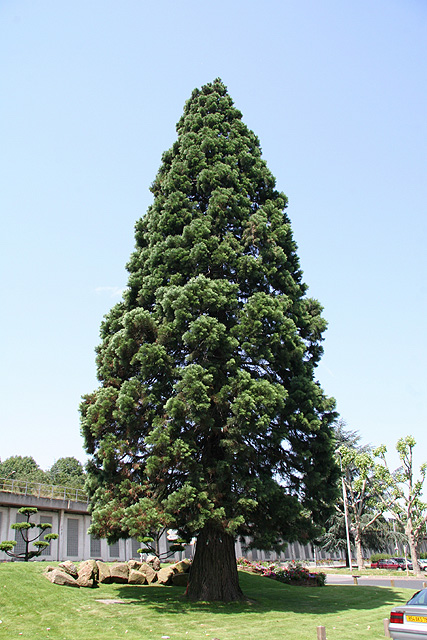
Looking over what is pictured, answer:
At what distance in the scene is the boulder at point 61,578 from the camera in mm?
14453

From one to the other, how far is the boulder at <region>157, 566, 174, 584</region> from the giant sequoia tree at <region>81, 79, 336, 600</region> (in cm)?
433

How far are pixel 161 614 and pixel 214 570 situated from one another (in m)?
2.54

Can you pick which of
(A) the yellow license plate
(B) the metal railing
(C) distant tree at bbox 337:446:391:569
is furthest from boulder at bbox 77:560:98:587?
(C) distant tree at bbox 337:446:391:569

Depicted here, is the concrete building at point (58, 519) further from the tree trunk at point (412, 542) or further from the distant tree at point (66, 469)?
the distant tree at point (66, 469)

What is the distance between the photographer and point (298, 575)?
71.6 ft

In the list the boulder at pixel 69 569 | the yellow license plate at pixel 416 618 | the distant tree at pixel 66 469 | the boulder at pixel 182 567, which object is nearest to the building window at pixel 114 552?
the boulder at pixel 182 567

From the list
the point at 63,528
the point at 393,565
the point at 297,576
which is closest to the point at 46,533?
the point at 63,528

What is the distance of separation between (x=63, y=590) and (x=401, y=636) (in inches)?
420

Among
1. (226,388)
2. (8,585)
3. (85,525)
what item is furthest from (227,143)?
(85,525)

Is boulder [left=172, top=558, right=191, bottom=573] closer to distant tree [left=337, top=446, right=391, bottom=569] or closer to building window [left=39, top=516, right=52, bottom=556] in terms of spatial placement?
building window [left=39, top=516, right=52, bottom=556]

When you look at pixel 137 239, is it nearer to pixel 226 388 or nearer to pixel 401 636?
pixel 226 388

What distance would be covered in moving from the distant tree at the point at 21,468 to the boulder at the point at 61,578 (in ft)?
222

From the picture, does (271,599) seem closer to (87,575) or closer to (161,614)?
(161,614)

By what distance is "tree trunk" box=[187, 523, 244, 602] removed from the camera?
13.5 meters
